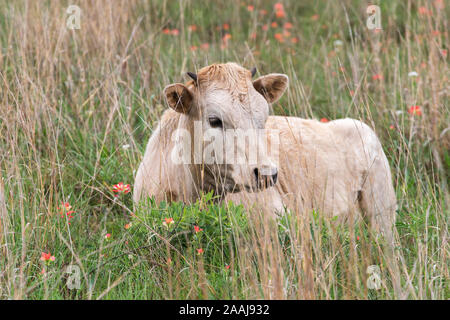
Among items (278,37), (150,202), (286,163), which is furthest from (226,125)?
(278,37)

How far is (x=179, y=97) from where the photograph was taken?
3.98m

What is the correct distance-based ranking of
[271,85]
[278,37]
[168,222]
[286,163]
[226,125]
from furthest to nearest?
[278,37], [286,163], [271,85], [226,125], [168,222]

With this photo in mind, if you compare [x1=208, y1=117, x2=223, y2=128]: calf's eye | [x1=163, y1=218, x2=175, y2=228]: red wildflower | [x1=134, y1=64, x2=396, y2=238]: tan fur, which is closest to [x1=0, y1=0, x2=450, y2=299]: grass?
[x1=163, y1=218, x2=175, y2=228]: red wildflower

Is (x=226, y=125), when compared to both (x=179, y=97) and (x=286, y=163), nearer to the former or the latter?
(x=179, y=97)

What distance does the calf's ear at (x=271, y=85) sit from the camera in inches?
173

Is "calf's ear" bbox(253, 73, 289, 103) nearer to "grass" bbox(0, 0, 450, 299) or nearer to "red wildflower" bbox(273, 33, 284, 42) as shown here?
"grass" bbox(0, 0, 450, 299)

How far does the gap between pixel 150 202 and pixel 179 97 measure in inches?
27.4

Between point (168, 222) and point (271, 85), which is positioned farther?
point (271, 85)

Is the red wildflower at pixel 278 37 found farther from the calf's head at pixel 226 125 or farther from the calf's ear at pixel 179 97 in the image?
the calf's ear at pixel 179 97

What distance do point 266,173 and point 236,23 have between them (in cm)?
514

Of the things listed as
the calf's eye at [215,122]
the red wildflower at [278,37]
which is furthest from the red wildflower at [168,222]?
the red wildflower at [278,37]
